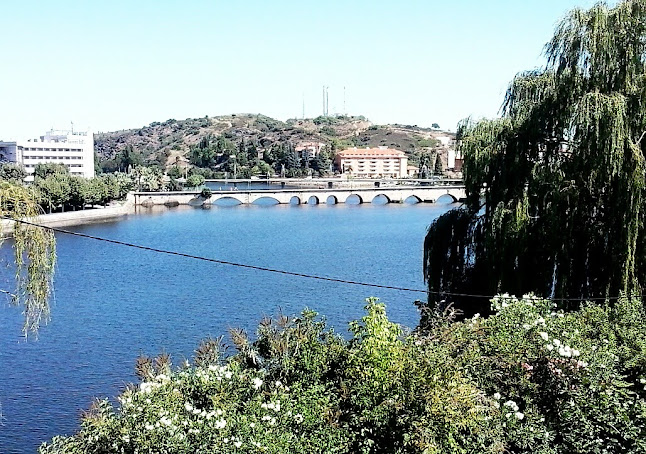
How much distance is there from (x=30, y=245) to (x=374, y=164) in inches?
4575

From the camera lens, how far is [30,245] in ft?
25.7

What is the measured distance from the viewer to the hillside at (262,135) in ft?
495

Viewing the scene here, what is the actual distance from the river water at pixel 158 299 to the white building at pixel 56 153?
47197 millimetres

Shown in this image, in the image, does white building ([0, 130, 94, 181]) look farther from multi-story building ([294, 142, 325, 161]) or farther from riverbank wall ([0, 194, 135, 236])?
multi-story building ([294, 142, 325, 161])

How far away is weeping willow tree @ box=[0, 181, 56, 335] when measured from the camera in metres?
7.72

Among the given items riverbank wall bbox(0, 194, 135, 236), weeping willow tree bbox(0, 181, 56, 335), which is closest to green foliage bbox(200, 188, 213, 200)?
riverbank wall bbox(0, 194, 135, 236)

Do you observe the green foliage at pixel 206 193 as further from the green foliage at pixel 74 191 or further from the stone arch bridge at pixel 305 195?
the green foliage at pixel 74 191

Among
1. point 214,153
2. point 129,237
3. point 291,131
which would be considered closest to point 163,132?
point 291,131

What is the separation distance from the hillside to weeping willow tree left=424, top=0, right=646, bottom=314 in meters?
124

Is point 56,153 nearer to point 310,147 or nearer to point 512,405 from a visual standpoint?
point 310,147

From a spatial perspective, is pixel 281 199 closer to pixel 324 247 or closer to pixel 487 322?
pixel 324 247

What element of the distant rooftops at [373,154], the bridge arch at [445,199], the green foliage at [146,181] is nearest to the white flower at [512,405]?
the bridge arch at [445,199]

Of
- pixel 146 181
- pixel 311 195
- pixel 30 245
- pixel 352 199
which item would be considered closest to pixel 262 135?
pixel 352 199

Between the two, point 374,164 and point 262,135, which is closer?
point 374,164
